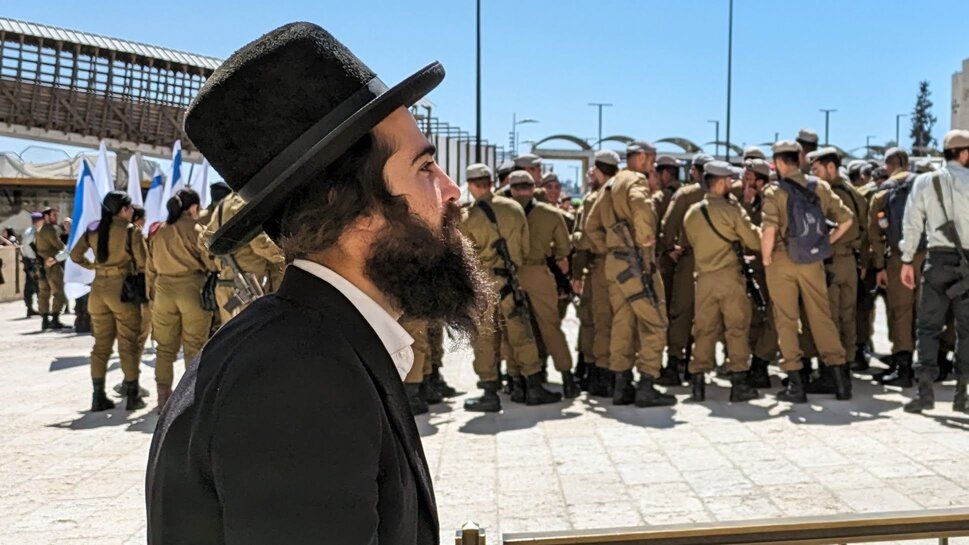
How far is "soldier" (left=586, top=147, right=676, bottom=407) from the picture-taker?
7195 millimetres

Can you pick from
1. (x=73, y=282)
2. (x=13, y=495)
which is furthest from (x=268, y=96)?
(x=73, y=282)

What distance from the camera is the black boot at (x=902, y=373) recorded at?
7.99 metres

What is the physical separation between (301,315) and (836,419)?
6.32 meters

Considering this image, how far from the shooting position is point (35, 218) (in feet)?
49.6

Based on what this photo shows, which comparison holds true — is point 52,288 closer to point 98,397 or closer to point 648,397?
point 98,397

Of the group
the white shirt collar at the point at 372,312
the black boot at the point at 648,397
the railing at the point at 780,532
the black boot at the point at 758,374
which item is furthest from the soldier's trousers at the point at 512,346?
the white shirt collar at the point at 372,312

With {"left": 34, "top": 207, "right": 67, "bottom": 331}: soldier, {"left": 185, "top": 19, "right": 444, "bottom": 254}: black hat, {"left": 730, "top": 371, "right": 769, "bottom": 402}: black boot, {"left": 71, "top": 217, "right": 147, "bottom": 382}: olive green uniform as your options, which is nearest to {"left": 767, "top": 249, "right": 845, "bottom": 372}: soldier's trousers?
{"left": 730, "top": 371, "right": 769, "bottom": 402}: black boot

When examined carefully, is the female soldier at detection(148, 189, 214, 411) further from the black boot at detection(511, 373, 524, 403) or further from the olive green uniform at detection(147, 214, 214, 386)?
the black boot at detection(511, 373, 524, 403)

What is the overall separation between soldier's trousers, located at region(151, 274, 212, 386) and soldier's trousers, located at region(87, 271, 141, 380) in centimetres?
48

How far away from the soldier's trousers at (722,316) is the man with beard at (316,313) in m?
6.04

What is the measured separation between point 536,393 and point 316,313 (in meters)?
6.56

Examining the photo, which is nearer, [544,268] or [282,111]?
[282,111]

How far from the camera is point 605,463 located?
218 inches

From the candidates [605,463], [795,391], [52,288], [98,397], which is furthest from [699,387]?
[52,288]
